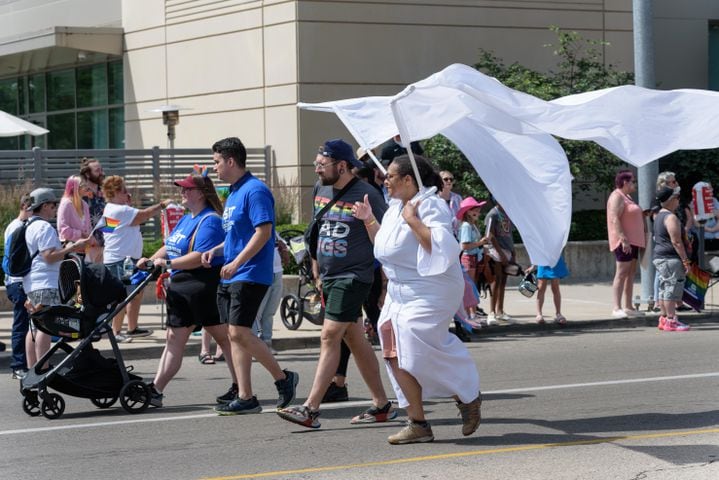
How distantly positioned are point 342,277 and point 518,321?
736 centimetres

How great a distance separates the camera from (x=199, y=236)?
→ 979 centimetres

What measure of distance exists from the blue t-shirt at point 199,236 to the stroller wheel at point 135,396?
94 centimetres

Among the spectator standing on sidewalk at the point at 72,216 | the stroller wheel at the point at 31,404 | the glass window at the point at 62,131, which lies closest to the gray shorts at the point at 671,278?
the spectator standing on sidewalk at the point at 72,216

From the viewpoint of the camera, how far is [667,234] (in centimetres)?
1524

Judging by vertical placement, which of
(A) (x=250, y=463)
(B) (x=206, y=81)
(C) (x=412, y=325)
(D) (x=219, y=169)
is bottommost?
(A) (x=250, y=463)

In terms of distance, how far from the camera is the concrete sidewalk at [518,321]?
13.8 m

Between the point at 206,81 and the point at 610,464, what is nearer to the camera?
the point at 610,464

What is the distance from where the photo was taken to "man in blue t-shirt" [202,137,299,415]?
29.6ft

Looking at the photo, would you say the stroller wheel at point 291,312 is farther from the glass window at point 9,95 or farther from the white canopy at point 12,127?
the glass window at point 9,95

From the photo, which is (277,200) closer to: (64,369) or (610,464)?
(64,369)

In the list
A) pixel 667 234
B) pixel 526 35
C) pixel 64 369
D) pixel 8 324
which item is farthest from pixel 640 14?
pixel 64 369

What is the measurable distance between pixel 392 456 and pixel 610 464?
A: 1378 millimetres

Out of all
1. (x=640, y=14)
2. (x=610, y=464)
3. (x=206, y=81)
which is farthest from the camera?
(x=206, y=81)

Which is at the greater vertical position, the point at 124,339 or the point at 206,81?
the point at 206,81
